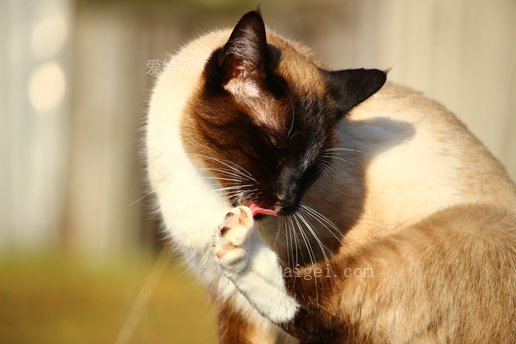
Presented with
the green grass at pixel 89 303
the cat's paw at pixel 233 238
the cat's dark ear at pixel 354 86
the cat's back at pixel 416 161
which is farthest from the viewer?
the green grass at pixel 89 303

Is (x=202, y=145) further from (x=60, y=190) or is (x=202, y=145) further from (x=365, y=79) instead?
(x=60, y=190)

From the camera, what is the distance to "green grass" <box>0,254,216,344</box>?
5512 millimetres

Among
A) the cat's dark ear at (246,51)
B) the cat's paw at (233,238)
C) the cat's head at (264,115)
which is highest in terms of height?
the cat's dark ear at (246,51)

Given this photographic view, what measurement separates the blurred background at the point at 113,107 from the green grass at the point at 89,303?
0.06 feet

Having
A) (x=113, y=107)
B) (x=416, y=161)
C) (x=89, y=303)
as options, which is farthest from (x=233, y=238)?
(x=113, y=107)

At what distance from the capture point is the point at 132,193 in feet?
26.3

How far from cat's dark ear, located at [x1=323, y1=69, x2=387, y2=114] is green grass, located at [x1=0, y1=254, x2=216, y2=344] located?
1.96 m

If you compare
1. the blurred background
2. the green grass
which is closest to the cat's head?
the green grass

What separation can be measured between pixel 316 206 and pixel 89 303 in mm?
3484

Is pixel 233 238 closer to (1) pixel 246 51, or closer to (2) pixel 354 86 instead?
(1) pixel 246 51

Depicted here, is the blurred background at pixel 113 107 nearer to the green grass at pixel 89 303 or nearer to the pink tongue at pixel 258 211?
the green grass at pixel 89 303

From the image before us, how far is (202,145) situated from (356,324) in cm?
92

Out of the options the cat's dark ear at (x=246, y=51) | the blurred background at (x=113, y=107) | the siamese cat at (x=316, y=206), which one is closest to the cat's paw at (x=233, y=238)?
the siamese cat at (x=316, y=206)

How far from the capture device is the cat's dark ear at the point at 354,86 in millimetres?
3318
